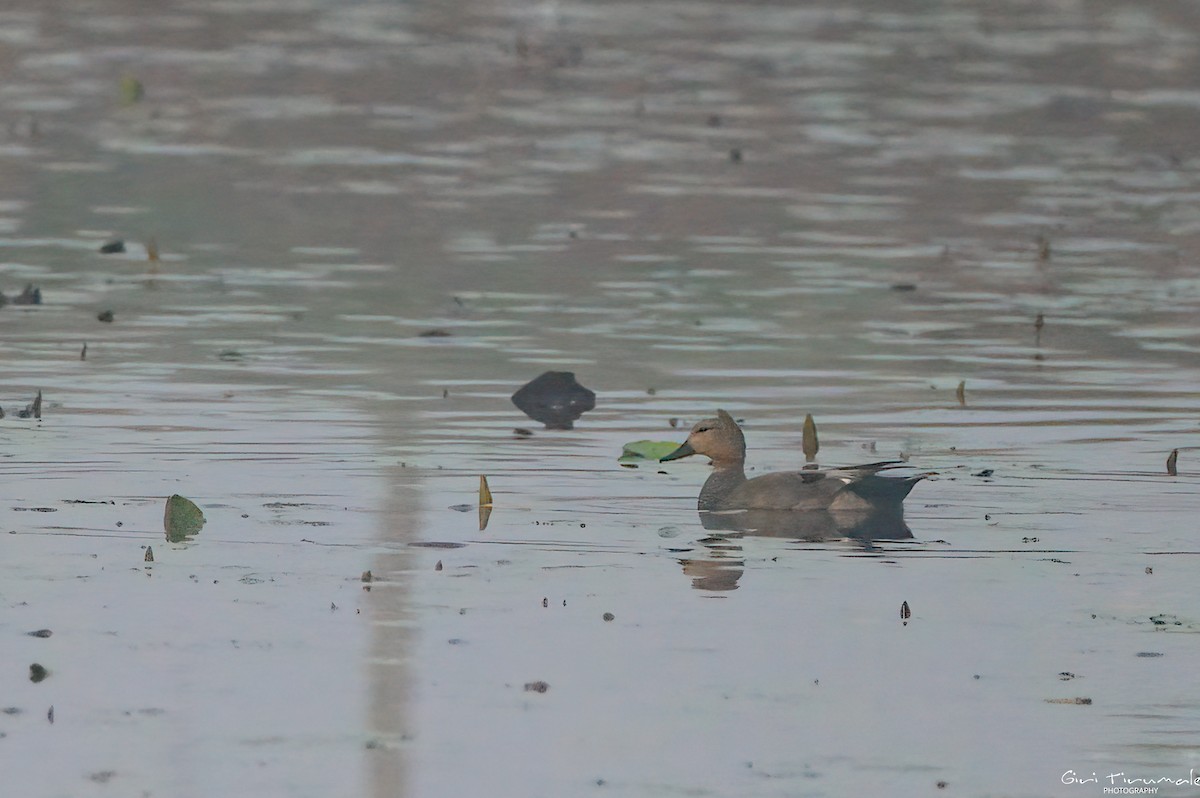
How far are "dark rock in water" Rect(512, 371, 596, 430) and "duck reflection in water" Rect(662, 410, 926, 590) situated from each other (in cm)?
252

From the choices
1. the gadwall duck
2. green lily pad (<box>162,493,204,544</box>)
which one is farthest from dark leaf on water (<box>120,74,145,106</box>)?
green lily pad (<box>162,493,204,544</box>)

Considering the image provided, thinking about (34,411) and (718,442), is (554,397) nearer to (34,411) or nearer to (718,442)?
(718,442)

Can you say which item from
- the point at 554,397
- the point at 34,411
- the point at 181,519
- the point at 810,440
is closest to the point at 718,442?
the point at 810,440

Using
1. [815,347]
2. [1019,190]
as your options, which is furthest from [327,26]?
[815,347]

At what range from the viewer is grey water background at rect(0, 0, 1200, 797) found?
8281mm

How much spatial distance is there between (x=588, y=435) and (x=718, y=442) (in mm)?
1815

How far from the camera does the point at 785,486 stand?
12.0m

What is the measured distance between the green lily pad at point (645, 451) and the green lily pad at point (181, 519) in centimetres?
265

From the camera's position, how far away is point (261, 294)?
1942 centimetres

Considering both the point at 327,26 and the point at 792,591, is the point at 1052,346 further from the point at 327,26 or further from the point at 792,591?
the point at 327,26

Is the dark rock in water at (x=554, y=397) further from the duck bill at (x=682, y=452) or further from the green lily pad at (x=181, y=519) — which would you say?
the green lily pad at (x=181, y=519)

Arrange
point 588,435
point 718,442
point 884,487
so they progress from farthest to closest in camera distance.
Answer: point 588,435
point 718,442
point 884,487

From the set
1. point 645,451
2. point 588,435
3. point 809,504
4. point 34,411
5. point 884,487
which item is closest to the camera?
point 884,487

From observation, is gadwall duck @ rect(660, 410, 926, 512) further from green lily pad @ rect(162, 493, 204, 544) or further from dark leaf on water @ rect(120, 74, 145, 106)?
dark leaf on water @ rect(120, 74, 145, 106)
